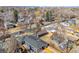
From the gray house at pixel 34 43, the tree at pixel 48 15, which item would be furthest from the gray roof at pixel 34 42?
the tree at pixel 48 15

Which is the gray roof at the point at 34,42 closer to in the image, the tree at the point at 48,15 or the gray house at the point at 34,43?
the gray house at the point at 34,43

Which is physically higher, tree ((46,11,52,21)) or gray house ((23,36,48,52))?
tree ((46,11,52,21))

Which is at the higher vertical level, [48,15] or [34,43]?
[48,15]

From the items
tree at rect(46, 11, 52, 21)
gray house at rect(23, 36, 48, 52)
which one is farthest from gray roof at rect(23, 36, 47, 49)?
tree at rect(46, 11, 52, 21)

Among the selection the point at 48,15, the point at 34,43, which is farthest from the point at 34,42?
the point at 48,15

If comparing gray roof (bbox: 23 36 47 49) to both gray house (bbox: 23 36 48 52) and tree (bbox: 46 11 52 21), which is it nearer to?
gray house (bbox: 23 36 48 52)

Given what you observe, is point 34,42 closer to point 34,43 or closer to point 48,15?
point 34,43
